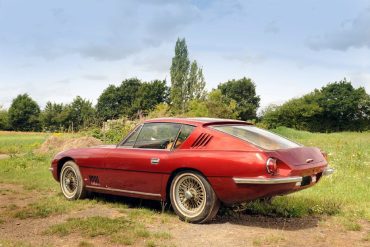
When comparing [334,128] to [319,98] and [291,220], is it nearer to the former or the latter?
[319,98]

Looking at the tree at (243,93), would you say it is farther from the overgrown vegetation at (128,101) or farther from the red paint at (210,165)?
the red paint at (210,165)

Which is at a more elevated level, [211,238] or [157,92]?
[157,92]

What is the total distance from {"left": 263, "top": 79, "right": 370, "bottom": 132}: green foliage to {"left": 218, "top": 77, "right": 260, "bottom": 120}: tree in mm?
4847

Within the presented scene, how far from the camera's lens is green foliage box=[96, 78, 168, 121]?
71.8 metres

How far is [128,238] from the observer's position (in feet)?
16.7

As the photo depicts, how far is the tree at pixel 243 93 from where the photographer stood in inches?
2841

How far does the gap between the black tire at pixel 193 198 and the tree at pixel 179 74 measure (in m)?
59.1

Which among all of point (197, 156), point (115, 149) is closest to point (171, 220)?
point (197, 156)

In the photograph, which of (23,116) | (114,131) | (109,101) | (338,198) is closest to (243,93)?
(109,101)

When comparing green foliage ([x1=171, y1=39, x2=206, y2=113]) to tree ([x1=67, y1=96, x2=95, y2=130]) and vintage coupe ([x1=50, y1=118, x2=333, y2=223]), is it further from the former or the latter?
vintage coupe ([x1=50, y1=118, x2=333, y2=223])

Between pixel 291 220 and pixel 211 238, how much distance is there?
1542mm

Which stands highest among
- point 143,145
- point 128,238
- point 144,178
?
point 143,145

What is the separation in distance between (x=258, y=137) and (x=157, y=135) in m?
1.56

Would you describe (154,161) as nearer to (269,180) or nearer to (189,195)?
(189,195)
